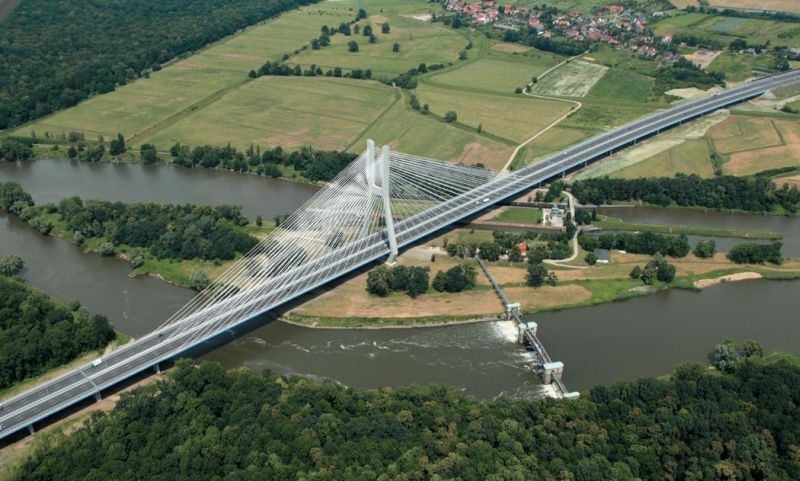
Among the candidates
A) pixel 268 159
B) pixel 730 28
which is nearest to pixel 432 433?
pixel 268 159

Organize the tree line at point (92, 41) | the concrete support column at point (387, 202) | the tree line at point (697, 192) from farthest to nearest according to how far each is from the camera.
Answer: the tree line at point (92, 41) < the tree line at point (697, 192) < the concrete support column at point (387, 202)

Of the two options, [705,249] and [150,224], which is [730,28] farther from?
[150,224]

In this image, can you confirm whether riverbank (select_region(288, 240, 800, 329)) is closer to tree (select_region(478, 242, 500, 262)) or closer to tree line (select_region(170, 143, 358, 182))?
tree (select_region(478, 242, 500, 262))

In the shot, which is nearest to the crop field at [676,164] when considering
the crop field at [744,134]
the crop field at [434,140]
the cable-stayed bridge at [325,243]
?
the crop field at [744,134]

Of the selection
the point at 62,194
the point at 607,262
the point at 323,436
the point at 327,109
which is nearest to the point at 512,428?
the point at 323,436

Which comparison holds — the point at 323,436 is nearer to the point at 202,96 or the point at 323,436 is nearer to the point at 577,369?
the point at 577,369

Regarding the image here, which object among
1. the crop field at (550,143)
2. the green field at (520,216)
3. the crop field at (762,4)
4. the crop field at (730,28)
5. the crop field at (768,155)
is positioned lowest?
the green field at (520,216)

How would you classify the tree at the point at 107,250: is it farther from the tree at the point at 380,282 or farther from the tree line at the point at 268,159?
the tree at the point at 380,282
